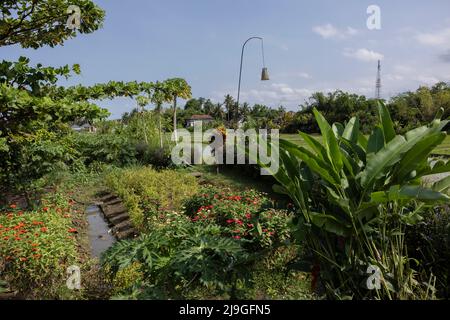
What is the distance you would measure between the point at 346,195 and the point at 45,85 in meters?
2.99

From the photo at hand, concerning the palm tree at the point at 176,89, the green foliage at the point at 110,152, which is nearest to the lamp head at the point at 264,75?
the palm tree at the point at 176,89

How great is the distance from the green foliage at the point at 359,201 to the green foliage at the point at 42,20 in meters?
2.83

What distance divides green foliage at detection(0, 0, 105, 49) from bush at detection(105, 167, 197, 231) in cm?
284

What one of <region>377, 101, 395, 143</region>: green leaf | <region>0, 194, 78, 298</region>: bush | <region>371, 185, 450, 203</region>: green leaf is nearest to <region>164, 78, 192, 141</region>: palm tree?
<region>0, 194, 78, 298</region>: bush

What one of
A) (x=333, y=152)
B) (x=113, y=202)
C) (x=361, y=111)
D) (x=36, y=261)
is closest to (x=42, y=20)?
(x=36, y=261)

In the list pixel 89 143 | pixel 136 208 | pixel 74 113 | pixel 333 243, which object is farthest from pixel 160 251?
pixel 89 143

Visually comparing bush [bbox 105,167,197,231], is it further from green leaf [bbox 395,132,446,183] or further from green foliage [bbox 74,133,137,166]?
green leaf [bbox 395,132,446,183]

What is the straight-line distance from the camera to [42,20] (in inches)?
156

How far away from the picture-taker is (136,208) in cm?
650

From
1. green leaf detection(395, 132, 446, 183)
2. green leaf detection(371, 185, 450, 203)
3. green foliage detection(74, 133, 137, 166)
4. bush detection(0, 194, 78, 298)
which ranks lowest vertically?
bush detection(0, 194, 78, 298)

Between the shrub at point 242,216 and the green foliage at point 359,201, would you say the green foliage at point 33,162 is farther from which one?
the green foliage at point 359,201

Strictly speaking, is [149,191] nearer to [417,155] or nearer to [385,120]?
[385,120]

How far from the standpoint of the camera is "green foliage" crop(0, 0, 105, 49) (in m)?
3.84

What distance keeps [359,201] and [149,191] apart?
544 centimetres
